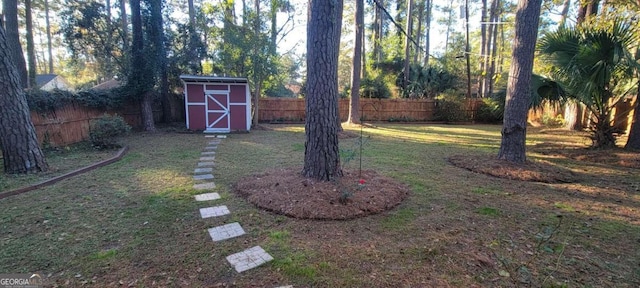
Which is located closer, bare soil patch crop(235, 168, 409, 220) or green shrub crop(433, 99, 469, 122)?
bare soil patch crop(235, 168, 409, 220)

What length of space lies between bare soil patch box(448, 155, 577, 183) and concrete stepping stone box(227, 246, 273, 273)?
407 cm

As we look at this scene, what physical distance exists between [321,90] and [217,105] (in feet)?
25.5

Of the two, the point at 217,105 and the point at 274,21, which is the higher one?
the point at 274,21

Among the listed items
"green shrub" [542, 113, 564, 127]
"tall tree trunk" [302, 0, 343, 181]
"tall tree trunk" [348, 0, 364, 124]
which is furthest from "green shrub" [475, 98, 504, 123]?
"tall tree trunk" [302, 0, 343, 181]

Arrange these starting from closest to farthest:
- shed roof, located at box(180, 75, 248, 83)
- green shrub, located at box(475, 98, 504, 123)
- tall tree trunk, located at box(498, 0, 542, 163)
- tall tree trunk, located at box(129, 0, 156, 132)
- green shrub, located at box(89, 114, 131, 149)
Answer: tall tree trunk, located at box(498, 0, 542, 163), green shrub, located at box(89, 114, 131, 149), tall tree trunk, located at box(129, 0, 156, 132), shed roof, located at box(180, 75, 248, 83), green shrub, located at box(475, 98, 504, 123)

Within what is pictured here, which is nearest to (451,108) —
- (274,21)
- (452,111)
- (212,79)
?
(452,111)

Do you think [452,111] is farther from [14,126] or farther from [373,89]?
[14,126]

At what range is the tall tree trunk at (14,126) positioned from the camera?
3887 mm

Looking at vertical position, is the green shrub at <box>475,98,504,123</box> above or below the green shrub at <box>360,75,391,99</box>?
below

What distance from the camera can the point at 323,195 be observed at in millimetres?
Answer: 3123

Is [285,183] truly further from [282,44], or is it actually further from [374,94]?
[374,94]

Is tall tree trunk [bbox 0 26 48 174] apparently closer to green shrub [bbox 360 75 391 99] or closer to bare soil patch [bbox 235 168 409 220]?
bare soil patch [bbox 235 168 409 220]

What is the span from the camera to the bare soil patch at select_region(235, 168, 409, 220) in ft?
9.41

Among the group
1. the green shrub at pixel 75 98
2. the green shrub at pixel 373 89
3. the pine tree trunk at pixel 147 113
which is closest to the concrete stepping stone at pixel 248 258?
the green shrub at pixel 75 98
